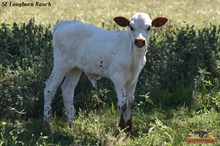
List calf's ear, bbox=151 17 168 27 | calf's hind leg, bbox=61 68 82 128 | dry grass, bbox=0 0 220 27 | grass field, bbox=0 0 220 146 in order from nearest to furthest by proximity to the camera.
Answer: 1. grass field, bbox=0 0 220 146
2. calf's ear, bbox=151 17 168 27
3. calf's hind leg, bbox=61 68 82 128
4. dry grass, bbox=0 0 220 27

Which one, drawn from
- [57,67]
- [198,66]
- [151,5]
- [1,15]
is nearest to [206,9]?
[151,5]

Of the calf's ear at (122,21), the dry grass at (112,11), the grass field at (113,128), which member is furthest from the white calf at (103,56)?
→ the dry grass at (112,11)

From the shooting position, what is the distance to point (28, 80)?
9172 millimetres

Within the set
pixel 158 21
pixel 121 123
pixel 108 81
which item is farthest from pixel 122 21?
pixel 108 81

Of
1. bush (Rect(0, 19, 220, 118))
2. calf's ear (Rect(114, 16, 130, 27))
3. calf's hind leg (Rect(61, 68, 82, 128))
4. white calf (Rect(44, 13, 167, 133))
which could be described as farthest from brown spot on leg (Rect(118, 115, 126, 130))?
calf's ear (Rect(114, 16, 130, 27))

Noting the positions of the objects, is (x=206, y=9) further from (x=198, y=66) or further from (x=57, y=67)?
(x=57, y=67)

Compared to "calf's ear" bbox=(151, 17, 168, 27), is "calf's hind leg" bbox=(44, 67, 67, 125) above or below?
below

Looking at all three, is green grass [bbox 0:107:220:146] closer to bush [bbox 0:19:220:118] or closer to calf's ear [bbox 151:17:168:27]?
bush [bbox 0:19:220:118]

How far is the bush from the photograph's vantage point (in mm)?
9094

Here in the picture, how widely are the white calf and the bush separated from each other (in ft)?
2.05

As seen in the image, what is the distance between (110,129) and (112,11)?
32.2 feet

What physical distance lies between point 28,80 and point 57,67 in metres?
1.03

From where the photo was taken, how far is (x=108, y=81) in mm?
9727

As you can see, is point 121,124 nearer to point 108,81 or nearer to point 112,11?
point 108,81
